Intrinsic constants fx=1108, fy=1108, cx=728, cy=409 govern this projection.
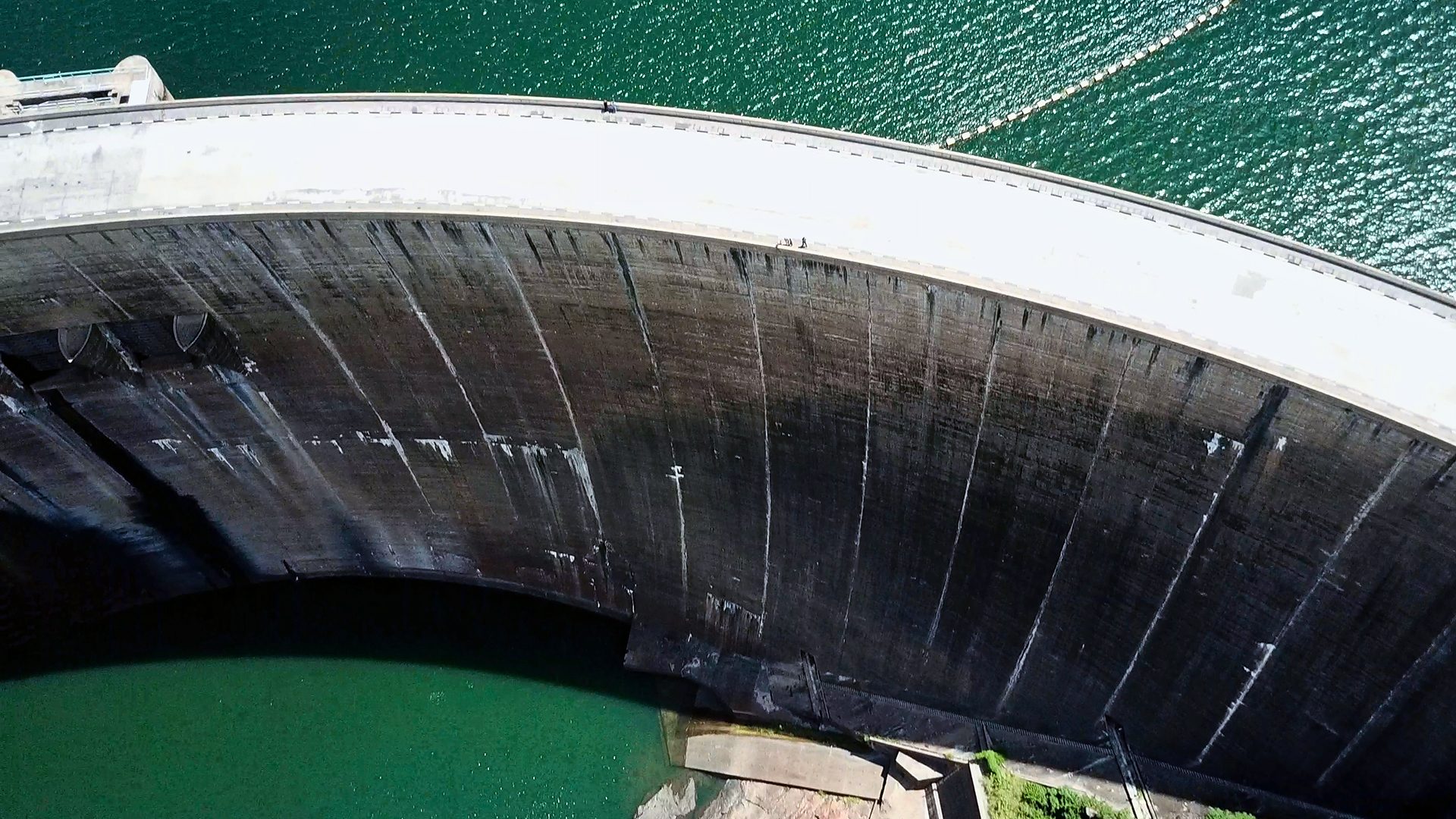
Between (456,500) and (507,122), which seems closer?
(507,122)

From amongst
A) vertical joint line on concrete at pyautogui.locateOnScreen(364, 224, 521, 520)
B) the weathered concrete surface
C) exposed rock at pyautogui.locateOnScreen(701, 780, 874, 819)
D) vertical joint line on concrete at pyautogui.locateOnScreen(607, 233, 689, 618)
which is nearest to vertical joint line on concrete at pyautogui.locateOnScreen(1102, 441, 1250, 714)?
the weathered concrete surface

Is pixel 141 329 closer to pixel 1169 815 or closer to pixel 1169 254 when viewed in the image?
pixel 1169 254

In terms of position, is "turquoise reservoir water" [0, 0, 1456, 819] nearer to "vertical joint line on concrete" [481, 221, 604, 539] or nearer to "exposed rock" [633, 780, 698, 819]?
"exposed rock" [633, 780, 698, 819]

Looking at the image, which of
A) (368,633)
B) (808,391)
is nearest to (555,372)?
(808,391)

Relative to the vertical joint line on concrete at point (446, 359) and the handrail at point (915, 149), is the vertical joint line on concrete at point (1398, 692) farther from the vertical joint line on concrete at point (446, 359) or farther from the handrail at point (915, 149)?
the vertical joint line on concrete at point (446, 359)

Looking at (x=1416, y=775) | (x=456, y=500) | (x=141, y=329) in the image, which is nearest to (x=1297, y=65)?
(x=1416, y=775)

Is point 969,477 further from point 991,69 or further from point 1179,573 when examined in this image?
point 991,69
